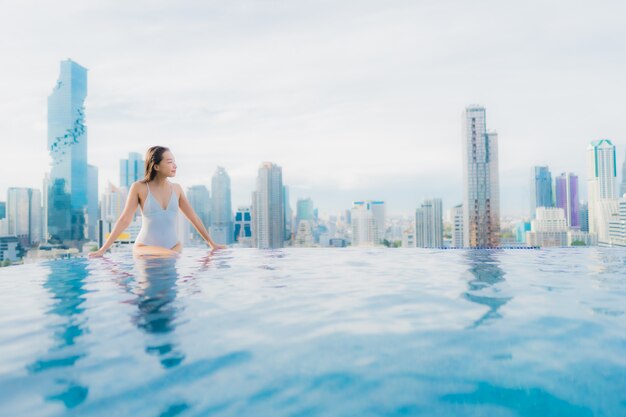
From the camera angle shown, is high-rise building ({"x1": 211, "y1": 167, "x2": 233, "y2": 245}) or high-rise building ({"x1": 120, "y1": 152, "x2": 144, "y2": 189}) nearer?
high-rise building ({"x1": 211, "y1": 167, "x2": 233, "y2": 245})

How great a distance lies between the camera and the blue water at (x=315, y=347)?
196 cm

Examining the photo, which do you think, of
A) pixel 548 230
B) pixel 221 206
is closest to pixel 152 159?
pixel 548 230

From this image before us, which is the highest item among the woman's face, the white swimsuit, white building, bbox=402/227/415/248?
the woman's face

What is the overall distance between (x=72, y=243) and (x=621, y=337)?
97806 mm

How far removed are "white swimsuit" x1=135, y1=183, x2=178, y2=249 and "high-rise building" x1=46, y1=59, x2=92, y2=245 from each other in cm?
9449

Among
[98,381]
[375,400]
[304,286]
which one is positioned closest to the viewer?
[375,400]

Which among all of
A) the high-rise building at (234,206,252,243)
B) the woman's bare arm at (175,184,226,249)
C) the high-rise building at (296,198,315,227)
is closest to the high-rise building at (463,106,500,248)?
the high-rise building at (234,206,252,243)

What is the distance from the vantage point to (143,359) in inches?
96.7

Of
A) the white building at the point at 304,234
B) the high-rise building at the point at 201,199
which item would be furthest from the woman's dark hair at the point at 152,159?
the high-rise building at the point at 201,199

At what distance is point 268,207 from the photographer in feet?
278

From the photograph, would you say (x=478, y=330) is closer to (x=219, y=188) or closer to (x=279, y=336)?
(x=279, y=336)

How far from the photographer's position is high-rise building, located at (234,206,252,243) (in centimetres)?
8888

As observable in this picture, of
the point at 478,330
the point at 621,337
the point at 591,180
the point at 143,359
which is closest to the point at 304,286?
the point at 478,330

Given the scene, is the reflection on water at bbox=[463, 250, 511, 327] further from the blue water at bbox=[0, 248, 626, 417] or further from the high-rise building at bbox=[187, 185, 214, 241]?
the high-rise building at bbox=[187, 185, 214, 241]
